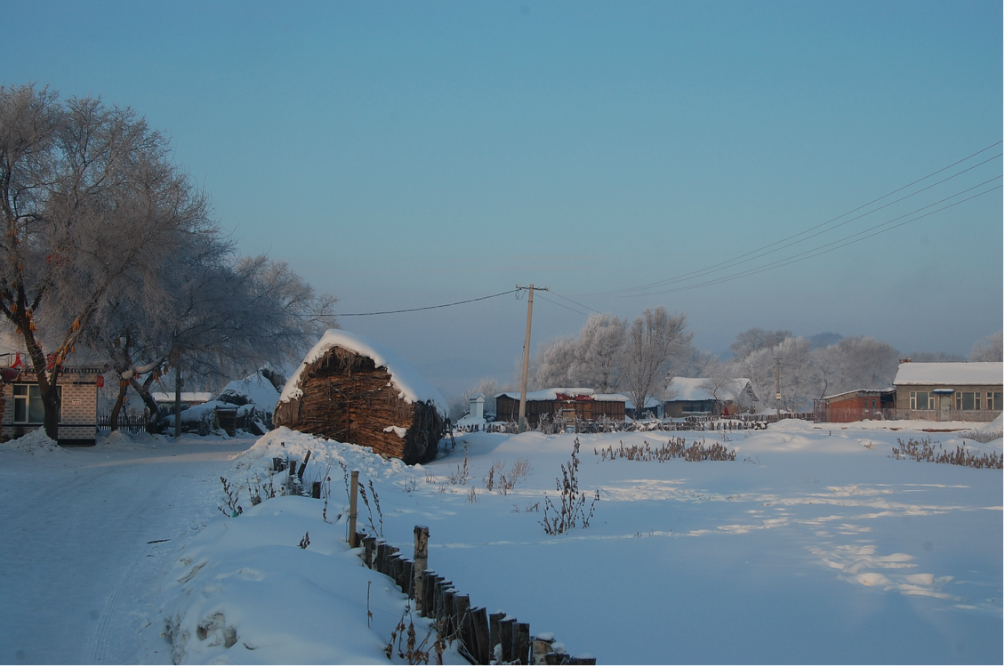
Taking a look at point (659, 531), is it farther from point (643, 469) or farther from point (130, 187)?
point (130, 187)

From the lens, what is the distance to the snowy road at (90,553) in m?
5.43

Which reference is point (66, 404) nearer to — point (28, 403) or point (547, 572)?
point (28, 403)

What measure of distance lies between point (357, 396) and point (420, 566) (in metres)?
14.5

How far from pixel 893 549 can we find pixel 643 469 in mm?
8339

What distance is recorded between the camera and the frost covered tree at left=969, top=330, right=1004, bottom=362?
8762cm

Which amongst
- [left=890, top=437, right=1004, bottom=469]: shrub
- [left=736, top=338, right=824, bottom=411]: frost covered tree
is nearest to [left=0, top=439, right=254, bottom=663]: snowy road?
[left=890, top=437, right=1004, bottom=469]: shrub

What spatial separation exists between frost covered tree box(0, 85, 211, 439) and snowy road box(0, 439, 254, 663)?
20.2 feet

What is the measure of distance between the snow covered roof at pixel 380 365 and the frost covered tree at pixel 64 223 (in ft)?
20.1

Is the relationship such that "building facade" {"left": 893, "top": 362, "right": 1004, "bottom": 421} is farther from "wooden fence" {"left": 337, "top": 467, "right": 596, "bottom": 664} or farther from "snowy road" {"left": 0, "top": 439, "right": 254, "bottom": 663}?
"wooden fence" {"left": 337, "top": 467, "right": 596, "bottom": 664}

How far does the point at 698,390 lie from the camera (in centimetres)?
7350

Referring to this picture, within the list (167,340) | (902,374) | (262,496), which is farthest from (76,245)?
(902,374)

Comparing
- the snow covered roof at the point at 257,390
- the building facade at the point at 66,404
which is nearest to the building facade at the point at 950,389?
the snow covered roof at the point at 257,390

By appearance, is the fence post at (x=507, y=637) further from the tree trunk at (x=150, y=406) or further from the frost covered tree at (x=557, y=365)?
the frost covered tree at (x=557, y=365)

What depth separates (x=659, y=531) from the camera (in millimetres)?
8258
